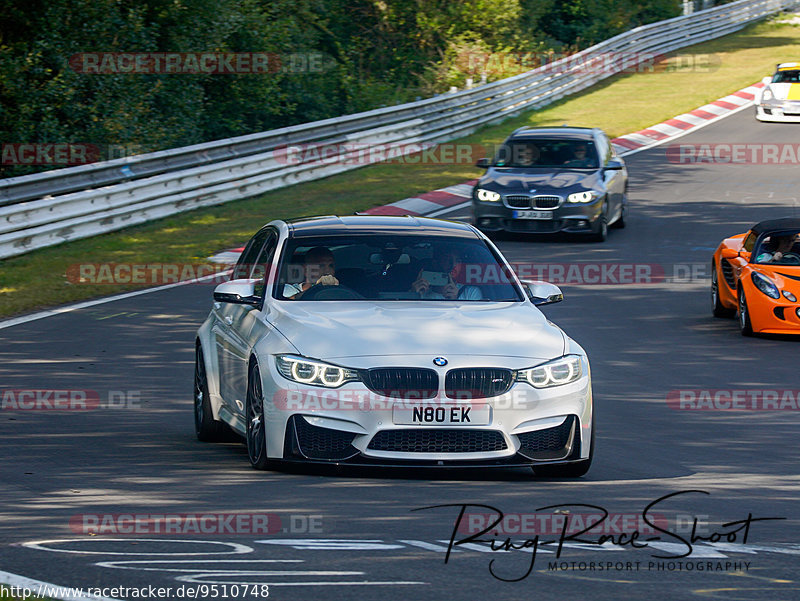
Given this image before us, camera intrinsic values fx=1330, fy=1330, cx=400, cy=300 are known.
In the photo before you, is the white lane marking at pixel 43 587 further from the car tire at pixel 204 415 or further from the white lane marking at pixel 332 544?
the car tire at pixel 204 415

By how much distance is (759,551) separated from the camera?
6125 mm

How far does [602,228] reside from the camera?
21.0 m

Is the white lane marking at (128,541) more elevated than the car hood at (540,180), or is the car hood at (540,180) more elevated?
the white lane marking at (128,541)

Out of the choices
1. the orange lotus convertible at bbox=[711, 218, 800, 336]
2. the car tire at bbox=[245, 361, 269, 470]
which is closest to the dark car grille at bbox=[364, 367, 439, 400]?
the car tire at bbox=[245, 361, 269, 470]

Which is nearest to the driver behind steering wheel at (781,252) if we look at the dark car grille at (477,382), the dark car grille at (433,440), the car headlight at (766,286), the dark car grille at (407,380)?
the car headlight at (766,286)

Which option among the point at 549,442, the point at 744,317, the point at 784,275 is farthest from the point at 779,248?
the point at 549,442

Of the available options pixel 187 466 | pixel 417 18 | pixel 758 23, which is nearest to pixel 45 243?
pixel 187 466

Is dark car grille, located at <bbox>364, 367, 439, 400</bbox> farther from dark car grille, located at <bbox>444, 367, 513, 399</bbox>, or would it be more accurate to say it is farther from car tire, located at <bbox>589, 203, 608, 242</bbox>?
car tire, located at <bbox>589, 203, 608, 242</bbox>

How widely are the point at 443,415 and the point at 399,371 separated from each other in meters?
0.35

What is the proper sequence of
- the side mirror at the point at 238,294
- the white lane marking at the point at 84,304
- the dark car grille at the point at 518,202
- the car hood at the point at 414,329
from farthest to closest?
the dark car grille at the point at 518,202, the white lane marking at the point at 84,304, the side mirror at the point at 238,294, the car hood at the point at 414,329

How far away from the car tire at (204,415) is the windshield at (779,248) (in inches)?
300

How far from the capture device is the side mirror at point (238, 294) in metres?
8.54

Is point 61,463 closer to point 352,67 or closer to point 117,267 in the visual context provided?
point 117,267

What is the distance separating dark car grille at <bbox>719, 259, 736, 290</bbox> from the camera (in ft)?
50.2
